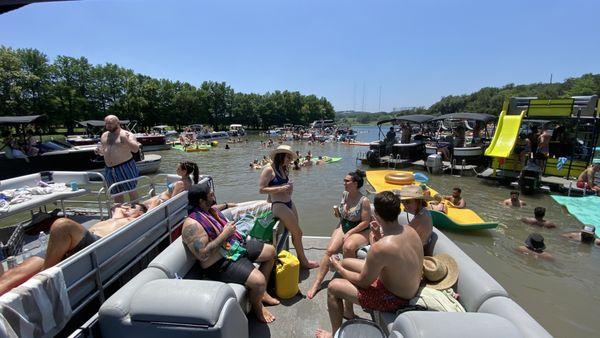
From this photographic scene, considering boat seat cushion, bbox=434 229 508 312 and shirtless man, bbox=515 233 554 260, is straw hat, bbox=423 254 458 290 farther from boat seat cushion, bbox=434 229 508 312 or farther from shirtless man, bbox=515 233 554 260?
shirtless man, bbox=515 233 554 260

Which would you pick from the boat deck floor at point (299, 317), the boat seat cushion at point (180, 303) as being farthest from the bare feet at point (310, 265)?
the boat seat cushion at point (180, 303)

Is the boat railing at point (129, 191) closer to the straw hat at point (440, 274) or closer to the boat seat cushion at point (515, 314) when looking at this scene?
the straw hat at point (440, 274)

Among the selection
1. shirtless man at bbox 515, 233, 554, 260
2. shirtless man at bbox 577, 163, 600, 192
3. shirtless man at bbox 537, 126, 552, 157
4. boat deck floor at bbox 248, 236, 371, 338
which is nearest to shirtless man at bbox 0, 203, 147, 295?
boat deck floor at bbox 248, 236, 371, 338

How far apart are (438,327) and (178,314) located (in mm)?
1574

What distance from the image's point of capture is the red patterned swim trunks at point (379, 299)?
8.69 ft

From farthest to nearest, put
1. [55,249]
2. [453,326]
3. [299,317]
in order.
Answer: [299,317], [55,249], [453,326]

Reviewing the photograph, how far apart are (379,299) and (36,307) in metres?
2.56

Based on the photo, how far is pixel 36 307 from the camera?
6.45ft

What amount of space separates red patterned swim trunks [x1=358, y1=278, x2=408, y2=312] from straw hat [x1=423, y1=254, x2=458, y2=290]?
507 mm

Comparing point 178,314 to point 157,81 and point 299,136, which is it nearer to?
point 299,136

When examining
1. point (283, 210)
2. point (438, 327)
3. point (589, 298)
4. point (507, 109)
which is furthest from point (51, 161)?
point (507, 109)

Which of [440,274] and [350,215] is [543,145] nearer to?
[350,215]

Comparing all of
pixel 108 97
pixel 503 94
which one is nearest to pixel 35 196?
pixel 108 97

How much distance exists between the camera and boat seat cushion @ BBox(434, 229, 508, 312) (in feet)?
8.43
